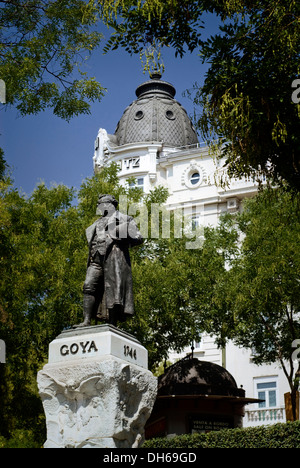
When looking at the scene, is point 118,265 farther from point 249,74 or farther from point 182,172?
point 182,172

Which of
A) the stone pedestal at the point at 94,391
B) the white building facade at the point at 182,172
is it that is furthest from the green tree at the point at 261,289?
the stone pedestal at the point at 94,391

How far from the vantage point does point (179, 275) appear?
2186 cm

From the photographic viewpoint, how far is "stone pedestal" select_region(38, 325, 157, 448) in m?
8.73

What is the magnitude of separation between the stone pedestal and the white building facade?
71.6 ft

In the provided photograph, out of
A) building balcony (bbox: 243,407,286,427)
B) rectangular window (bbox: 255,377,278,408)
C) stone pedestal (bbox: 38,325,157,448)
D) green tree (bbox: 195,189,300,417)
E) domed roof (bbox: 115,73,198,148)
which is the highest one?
domed roof (bbox: 115,73,198,148)

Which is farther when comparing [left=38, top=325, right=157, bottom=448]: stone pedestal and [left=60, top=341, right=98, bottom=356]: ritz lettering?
[left=60, top=341, right=98, bottom=356]: ritz lettering

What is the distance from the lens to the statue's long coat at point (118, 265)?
9914 mm

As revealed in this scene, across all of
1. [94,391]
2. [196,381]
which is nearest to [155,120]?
[196,381]

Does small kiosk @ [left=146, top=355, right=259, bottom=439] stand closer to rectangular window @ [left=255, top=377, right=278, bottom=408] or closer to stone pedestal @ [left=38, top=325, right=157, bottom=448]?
stone pedestal @ [left=38, top=325, right=157, bottom=448]

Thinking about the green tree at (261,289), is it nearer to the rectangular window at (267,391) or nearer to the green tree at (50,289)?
the green tree at (50,289)

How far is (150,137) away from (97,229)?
31.3 m

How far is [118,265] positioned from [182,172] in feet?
94.1

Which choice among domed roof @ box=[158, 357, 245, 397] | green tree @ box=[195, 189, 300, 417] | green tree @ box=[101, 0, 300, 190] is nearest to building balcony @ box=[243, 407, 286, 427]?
green tree @ box=[195, 189, 300, 417]

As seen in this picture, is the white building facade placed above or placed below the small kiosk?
above
